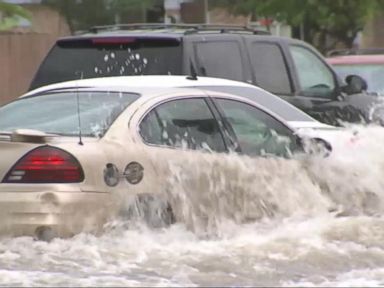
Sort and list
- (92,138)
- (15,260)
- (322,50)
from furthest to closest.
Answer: (322,50), (92,138), (15,260)

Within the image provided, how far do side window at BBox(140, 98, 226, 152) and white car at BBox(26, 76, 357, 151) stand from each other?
427 mm

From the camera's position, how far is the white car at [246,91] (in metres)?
9.42

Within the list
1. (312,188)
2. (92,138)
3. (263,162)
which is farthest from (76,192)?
(312,188)

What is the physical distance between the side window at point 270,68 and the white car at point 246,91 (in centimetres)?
186

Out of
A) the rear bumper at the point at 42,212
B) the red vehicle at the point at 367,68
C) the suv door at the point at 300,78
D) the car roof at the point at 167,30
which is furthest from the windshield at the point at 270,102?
the red vehicle at the point at 367,68

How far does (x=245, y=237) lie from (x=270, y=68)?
4477 mm

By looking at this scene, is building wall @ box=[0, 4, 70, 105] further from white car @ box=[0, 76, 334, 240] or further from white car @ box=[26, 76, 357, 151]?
white car @ box=[0, 76, 334, 240]

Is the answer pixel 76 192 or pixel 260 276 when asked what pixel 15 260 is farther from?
pixel 260 276

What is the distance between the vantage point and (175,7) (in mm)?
38250

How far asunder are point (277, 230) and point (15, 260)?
2251 mm

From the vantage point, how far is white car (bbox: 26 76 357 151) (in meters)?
9.42

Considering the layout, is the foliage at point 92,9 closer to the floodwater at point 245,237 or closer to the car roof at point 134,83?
the car roof at point 134,83

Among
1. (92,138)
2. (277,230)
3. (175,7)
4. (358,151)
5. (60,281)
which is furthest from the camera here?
(175,7)

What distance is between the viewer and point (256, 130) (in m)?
9.28
